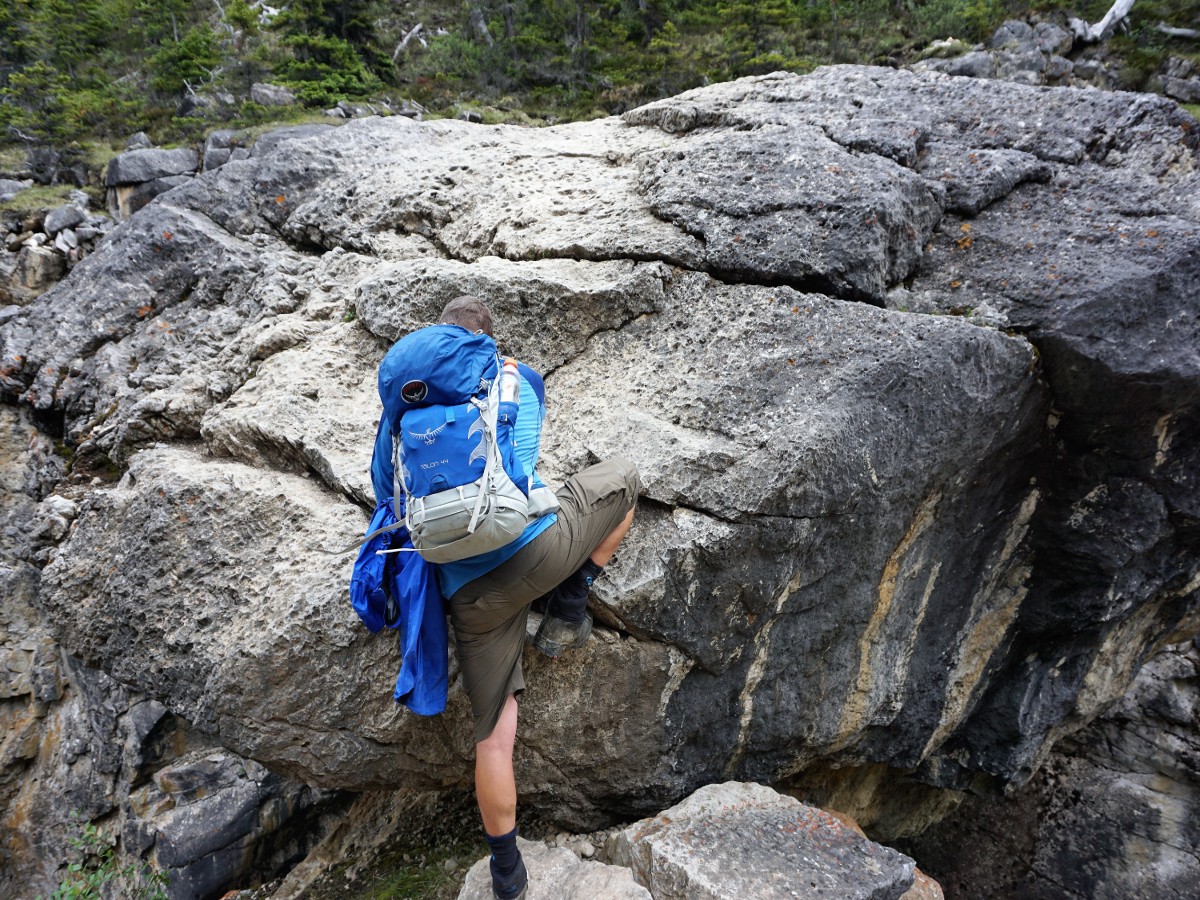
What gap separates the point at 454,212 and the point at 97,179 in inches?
696

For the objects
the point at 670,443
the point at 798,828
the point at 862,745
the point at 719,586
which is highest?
the point at 670,443

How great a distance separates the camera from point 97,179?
19.7 metres

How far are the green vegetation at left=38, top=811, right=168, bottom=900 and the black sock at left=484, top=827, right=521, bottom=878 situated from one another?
15.3 ft

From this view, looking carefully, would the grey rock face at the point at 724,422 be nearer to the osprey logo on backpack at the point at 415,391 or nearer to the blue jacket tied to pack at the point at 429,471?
the blue jacket tied to pack at the point at 429,471

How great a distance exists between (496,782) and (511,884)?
799mm

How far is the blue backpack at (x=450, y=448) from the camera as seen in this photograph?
12.2ft

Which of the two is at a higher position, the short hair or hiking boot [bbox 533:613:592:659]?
the short hair

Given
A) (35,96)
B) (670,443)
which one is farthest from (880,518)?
(35,96)

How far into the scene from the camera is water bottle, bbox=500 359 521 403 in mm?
4074

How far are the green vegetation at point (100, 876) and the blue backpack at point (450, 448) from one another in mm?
6213

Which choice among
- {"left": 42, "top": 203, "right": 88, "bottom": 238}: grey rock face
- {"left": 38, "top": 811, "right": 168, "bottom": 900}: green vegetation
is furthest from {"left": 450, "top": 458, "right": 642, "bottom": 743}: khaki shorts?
{"left": 42, "top": 203, "right": 88, "bottom": 238}: grey rock face

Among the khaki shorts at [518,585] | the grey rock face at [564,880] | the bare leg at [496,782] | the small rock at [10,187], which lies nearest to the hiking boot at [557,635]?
the khaki shorts at [518,585]

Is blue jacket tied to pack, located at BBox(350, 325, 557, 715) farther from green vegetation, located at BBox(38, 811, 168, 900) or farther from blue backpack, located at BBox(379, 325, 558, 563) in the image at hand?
green vegetation, located at BBox(38, 811, 168, 900)

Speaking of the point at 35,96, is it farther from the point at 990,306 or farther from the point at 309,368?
the point at 990,306
